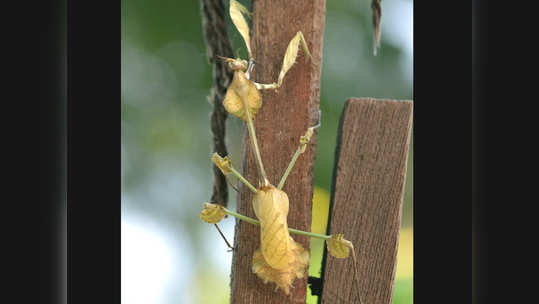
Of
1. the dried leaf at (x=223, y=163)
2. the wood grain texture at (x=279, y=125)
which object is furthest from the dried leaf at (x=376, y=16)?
the dried leaf at (x=223, y=163)

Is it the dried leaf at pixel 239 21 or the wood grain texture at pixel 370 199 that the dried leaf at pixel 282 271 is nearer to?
the wood grain texture at pixel 370 199

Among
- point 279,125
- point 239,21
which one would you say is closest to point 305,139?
point 279,125

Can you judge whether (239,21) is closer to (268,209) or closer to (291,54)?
(291,54)

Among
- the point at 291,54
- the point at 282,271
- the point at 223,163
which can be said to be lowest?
the point at 282,271
